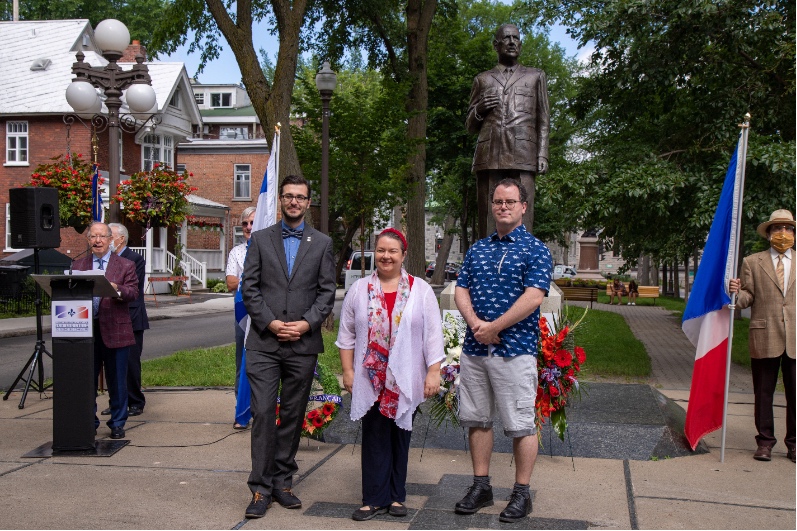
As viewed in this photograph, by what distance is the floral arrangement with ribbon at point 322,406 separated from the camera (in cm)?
709

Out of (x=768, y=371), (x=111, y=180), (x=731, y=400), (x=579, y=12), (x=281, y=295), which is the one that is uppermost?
(x=579, y=12)

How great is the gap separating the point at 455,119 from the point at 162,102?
12947 mm

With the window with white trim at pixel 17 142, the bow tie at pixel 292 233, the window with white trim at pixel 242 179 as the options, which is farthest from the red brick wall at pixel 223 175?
the bow tie at pixel 292 233

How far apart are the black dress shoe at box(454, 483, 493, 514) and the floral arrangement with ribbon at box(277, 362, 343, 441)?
191cm

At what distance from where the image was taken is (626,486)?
6078 mm

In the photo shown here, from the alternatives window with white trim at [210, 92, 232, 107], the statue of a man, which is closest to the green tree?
the statue of a man

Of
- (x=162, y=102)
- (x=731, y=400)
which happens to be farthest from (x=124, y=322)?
(x=162, y=102)

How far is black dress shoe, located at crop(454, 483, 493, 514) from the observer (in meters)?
5.36

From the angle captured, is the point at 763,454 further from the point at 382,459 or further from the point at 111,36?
the point at 111,36

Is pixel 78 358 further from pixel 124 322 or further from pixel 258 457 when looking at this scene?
pixel 258 457

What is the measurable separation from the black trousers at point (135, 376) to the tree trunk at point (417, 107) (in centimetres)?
1492

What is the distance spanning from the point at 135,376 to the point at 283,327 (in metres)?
→ 3.85

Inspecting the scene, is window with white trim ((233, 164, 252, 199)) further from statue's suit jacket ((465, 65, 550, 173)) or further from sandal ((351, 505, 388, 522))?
sandal ((351, 505, 388, 522))

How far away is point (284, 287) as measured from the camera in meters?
5.62
